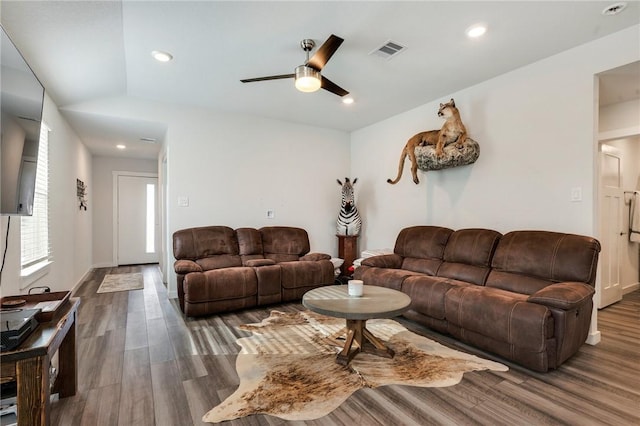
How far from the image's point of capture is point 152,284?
17.3 feet

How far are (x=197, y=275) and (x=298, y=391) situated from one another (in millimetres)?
1951

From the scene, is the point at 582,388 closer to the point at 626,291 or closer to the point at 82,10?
the point at 626,291

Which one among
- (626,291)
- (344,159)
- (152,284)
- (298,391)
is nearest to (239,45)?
(298,391)

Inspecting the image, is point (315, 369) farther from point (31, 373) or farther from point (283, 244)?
point (283, 244)

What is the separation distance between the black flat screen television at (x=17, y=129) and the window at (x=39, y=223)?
1208mm

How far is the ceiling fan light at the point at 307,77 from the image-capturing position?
8.48 feet

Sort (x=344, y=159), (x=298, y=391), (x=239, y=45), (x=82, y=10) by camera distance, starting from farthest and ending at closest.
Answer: (x=344, y=159) < (x=239, y=45) < (x=82, y=10) < (x=298, y=391)

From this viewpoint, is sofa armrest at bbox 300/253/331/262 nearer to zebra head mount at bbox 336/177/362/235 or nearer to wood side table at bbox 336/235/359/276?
wood side table at bbox 336/235/359/276

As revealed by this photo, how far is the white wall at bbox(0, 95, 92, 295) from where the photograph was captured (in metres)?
2.42

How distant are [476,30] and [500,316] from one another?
7.60 feet

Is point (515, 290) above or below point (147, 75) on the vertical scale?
below

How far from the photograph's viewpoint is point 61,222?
13.2 ft

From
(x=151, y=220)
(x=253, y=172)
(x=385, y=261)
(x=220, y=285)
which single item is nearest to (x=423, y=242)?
(x=385, y=261)

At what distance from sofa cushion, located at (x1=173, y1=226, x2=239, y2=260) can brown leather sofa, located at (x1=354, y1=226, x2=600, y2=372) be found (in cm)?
186
